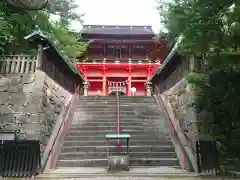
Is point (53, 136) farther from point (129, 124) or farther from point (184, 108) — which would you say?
point (184, 108)

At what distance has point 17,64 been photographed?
30.1 ft

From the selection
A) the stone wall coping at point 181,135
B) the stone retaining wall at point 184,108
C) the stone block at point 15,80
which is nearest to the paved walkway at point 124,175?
the stone wall coping at point 181,135

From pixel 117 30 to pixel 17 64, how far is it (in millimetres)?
20180

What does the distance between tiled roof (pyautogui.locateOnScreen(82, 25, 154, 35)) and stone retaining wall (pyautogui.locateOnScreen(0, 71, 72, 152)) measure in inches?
705

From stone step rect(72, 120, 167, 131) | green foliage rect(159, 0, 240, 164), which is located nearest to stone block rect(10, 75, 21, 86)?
stone step rect(72, 120, 167, 131)

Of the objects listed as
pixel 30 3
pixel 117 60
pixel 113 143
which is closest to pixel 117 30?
pixel 117 60

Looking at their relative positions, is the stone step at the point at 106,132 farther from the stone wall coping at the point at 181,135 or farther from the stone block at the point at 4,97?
the stone block at the point at 4,97

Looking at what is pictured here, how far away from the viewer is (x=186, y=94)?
841 centimetres

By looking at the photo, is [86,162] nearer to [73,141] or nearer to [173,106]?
[73,141]

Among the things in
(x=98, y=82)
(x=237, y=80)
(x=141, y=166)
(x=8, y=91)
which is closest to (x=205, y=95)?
(x=237, y=80)

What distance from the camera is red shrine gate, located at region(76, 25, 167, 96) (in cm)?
2259

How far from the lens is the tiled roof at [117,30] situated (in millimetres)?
26273

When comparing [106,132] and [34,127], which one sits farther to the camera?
[106,132]

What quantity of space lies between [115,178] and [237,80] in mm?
3715
